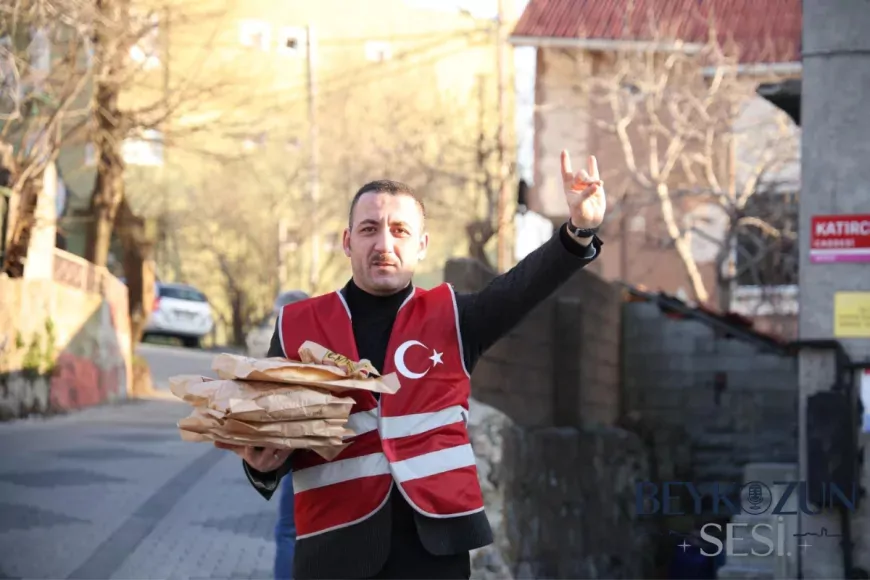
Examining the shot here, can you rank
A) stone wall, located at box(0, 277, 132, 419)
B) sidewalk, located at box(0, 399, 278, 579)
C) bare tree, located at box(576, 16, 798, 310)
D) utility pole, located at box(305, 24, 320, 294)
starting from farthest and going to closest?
1. utility pole, located at box(305, 24, 320, 294)
2. bare tree, located at box(576, 16, 798, 310)
3. stone wall, located at box(0, 277, 132, 419)
4. sidewalk, located at box(0, 399, 278, 579)

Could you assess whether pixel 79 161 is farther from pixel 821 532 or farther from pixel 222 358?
pixel 222 358

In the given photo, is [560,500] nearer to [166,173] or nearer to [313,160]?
[313,160]

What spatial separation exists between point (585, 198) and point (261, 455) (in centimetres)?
107

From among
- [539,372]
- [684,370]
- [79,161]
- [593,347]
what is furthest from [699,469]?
[79,161]

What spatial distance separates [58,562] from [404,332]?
4877mm

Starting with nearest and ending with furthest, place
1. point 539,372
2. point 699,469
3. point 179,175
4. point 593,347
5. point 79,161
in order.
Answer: point 539,372, point 593,347, point 699,469, point 79,161, point 179,175

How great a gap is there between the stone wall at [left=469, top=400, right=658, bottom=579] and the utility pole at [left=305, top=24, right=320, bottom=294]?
17438mm

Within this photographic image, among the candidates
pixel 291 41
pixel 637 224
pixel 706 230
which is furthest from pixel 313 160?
pixel 706 230

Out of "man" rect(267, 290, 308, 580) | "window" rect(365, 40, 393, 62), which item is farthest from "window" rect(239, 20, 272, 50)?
"man" rect(267, 290, 308, 580)

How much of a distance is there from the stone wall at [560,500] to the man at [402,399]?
533cm

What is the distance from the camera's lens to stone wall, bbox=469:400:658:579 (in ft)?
30.6

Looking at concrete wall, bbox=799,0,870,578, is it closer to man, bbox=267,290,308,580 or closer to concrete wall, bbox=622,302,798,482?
man, bbox=267,290,308,580

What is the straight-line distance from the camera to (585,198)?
3.72 m

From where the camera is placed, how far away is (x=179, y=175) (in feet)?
117
